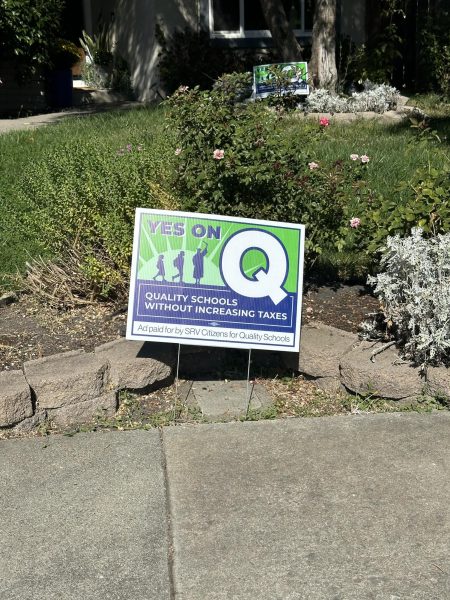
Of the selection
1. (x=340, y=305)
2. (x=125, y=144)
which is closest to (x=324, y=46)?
(x=125, y=144)

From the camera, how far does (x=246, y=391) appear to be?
4816 millimetres

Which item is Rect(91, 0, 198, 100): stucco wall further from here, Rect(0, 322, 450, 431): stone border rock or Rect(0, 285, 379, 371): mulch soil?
Rect(0, 322, 450, 431): stone border rock

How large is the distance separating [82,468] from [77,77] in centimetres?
1444

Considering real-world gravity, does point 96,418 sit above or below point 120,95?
below

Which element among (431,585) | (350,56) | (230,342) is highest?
(350,56)

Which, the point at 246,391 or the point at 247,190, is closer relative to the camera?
the point at 246,391

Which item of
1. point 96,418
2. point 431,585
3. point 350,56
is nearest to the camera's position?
point 431,585

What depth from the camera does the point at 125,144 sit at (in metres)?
9.00

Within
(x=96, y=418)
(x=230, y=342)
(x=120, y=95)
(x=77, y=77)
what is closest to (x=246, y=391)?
(x=230, y=342)

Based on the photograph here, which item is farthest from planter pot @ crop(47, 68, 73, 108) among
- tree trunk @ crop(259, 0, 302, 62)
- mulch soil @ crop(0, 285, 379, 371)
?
mulch soil @ crop(0, 285, 379, 371)

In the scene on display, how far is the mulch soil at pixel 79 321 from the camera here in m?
5.02

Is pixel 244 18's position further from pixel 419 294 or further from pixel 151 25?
pixel 419 294

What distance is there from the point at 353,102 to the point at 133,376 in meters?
7.92

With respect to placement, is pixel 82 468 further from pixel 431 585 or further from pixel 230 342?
pixel 431 585
